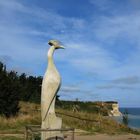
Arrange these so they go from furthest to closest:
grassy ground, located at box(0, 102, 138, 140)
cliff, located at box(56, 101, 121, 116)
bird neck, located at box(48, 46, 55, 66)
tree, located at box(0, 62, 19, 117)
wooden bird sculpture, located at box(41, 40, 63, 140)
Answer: cliff, located at box(56, 101, 121, 116) → tree, located at box(0, 62, 19, 117) → grassy ground, located at box(0, 102, 138, 140) → bird neck, located at box(48, 46, 55, 66) → wooden bird sculpture, located at box(41, 40, 63, 140)

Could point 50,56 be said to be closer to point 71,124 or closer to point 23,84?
point 71,124

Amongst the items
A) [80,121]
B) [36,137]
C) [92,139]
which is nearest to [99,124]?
[80,121]

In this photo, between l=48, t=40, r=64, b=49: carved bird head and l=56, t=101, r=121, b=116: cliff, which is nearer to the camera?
l=48, t=40, r=64, b=49: carved bird head

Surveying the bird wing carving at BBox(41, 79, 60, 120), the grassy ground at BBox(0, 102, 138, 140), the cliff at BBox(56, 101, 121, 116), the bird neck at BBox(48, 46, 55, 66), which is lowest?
the grassy ground at BBox(0, 102, 138, 140)

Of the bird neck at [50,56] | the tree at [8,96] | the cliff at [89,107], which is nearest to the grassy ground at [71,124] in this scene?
the tree at [8,96]

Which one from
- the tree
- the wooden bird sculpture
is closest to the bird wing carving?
the wooden bird sculpture

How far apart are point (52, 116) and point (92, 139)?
696 centimetres

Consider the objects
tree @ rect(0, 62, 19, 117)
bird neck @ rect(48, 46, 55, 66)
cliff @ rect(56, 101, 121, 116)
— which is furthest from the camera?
cliff @ rect(56, 101, 121, 116)

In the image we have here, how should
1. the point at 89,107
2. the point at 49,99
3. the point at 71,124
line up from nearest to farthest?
the point at 49,99 < the point at 71,124 < the point at 89,107

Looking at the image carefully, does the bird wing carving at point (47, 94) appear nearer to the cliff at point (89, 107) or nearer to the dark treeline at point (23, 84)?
the dark treeline at point (23, 84)

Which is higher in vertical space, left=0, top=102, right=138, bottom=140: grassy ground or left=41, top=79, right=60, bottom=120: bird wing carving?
left=41, top=79, right=60, bottom=120: bird wing carving

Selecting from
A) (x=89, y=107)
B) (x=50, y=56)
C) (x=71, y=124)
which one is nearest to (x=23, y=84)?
(x=89, y=107)

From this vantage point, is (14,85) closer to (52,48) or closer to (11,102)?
(11,102)

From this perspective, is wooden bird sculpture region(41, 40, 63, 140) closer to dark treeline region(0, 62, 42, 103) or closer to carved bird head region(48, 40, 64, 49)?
carved bird head region(48, 40, 64, 49)
